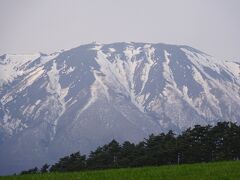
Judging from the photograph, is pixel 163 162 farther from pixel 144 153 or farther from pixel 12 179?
pixel 12 179

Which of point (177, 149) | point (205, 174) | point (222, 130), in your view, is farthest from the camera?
point (222, 130)

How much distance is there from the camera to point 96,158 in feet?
305

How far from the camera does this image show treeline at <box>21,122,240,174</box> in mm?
82625

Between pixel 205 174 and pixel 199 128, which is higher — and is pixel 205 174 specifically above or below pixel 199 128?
below

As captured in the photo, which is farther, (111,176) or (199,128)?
(199,128)

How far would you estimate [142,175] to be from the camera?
112 feet

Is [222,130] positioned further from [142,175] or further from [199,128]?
[142,175]

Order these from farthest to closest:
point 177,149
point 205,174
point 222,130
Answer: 1. point 222,130
2. point 177,149
3. point 205,174

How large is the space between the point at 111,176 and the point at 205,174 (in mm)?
6236

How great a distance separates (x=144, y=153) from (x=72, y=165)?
39.4 ft

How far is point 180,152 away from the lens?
83.4 meters

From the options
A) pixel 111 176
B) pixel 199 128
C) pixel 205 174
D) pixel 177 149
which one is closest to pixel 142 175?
pixel 111 176

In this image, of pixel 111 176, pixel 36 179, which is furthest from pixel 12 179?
pixel 111 176

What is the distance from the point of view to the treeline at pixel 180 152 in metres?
82.6
